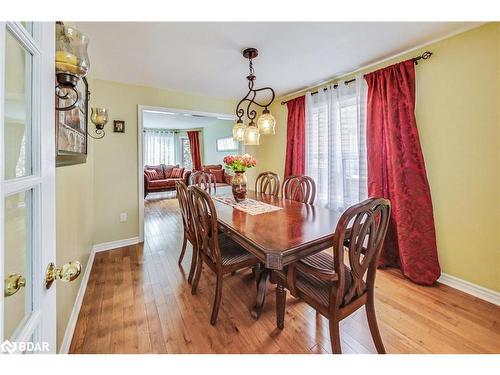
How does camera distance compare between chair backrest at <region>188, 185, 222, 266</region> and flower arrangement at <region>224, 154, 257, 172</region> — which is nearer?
chair backrest at <region>188, 185, 222, 266</region>

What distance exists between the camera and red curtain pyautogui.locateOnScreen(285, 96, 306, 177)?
129 inches

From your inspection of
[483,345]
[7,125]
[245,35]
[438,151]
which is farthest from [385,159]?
[7,125]

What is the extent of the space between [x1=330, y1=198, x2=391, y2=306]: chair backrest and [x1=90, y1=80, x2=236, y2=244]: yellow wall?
9.60 ft

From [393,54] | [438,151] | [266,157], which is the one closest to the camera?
[438,151]

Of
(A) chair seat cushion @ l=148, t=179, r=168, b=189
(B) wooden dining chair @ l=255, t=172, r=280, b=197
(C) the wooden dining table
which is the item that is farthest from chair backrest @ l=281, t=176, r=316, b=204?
(A) chair seat cushion @ l=148, t=179, r=168, b=189

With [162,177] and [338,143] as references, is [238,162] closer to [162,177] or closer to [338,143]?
[338,143]

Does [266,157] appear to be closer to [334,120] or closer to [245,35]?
[334,120]

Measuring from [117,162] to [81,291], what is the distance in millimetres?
1717

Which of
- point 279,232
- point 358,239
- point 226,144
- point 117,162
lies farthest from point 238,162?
point 226,144

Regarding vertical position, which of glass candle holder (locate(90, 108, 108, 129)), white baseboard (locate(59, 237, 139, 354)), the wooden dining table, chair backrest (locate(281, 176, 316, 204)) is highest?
glass candle holder (locate(90, 108, 108, 129))

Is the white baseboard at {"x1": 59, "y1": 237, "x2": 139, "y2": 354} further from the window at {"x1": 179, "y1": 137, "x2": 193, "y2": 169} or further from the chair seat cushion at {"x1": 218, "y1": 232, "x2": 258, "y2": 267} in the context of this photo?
the window at {"x1": 179, "y1": 137, "x2": 193, "y2": 169}

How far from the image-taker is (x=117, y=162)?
9.87ft
